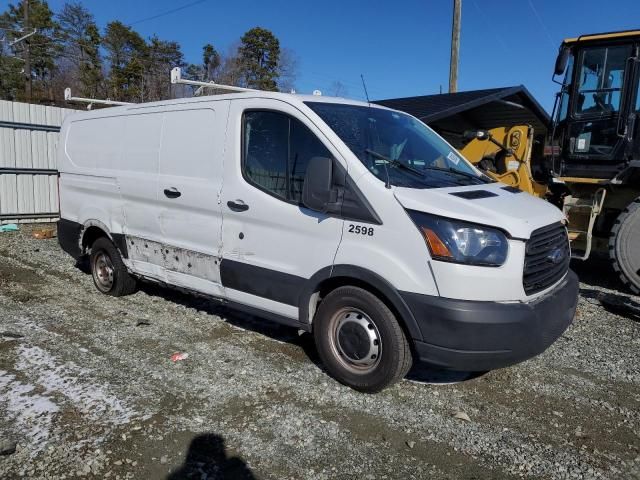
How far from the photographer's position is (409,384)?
12.8 feet

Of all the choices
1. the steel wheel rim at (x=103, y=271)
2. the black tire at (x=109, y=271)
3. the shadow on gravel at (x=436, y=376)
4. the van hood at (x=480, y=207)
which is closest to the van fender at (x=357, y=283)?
the van hood at (x=480, y=207)

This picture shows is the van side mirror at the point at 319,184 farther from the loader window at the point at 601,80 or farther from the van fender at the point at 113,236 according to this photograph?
the loader window at the point at 601,80

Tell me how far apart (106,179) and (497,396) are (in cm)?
454

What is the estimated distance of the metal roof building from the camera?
37.6 feet

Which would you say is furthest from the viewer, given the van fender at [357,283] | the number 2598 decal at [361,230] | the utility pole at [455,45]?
the utility pole at [455,45]

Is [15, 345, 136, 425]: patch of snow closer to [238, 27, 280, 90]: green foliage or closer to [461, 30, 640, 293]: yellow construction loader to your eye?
[461, 30, 640, 293]: yellow construction loader

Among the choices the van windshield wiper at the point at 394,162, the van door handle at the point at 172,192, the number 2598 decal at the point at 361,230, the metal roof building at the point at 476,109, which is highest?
the metal roof building at the point at 476,109

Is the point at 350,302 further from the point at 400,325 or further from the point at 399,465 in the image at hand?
the point at 399,465

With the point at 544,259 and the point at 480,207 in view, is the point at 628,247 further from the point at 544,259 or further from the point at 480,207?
the point at 480,207

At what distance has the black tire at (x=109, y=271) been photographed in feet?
18.8

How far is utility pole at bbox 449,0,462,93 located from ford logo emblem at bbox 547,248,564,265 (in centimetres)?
1173

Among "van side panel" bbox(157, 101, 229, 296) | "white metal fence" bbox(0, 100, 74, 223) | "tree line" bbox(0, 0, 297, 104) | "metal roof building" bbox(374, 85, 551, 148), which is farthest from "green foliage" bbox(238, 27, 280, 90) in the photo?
"van side panel" bbox(157, 101, 229, 296)

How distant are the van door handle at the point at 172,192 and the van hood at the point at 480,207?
88.8 inches

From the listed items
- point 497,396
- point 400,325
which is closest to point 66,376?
point 400,325
